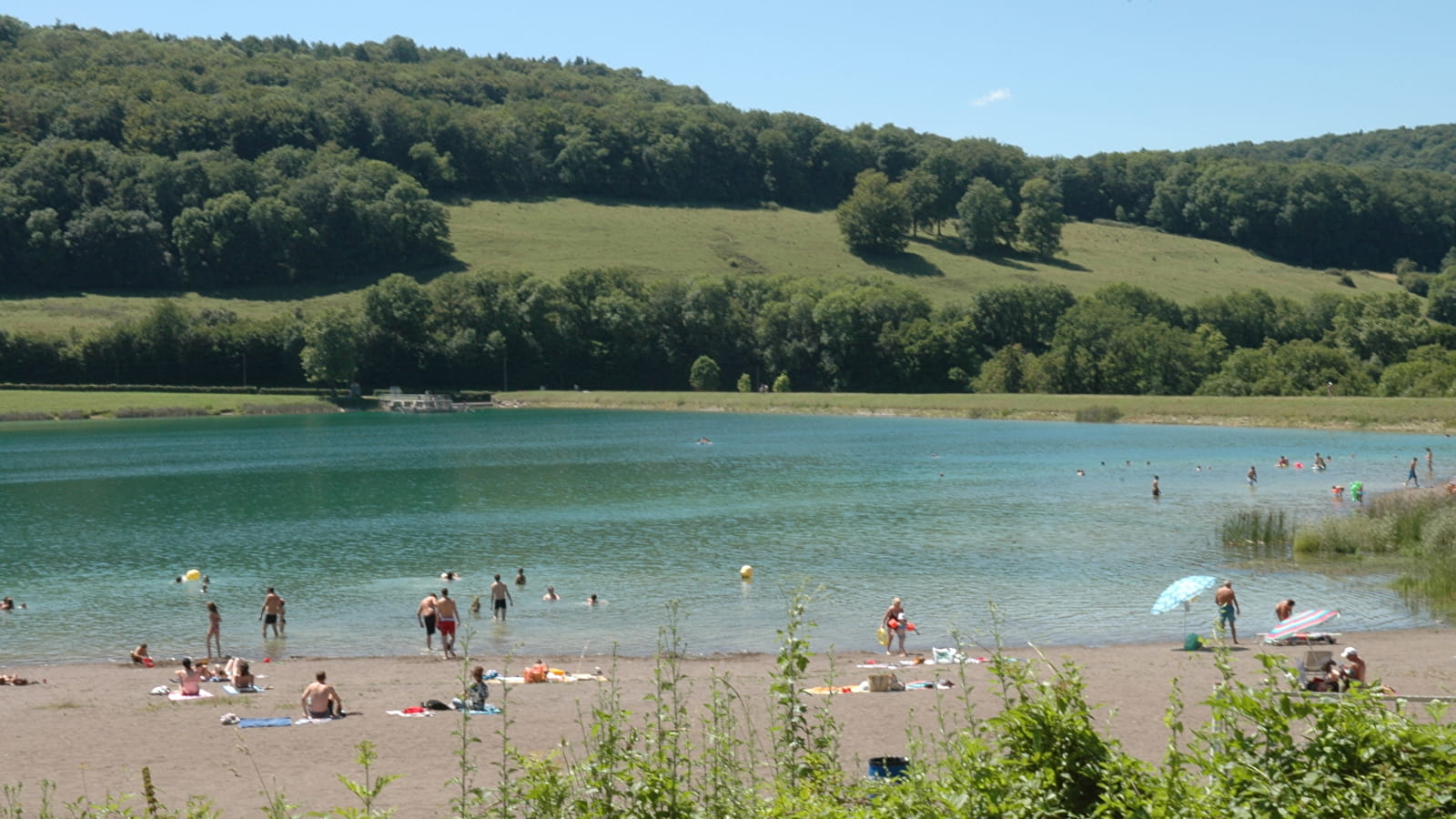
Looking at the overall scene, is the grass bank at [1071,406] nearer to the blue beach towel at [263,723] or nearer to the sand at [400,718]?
the sand at [400,718]

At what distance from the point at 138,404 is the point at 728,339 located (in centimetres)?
6706

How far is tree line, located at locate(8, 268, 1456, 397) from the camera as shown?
13450 cm

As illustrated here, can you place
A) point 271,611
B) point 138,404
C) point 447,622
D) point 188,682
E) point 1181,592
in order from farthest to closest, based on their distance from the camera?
1. point 138,404
2. point 271,611
3. point 1181,592
4. point 447,622
5. point 188,682

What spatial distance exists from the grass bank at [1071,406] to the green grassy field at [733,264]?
26.3 metres

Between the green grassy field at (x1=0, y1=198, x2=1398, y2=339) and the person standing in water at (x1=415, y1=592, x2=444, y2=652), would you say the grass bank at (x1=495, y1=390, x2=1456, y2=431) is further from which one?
the person standing in water at (x1=415, y1=592, x2=444, y2=652)

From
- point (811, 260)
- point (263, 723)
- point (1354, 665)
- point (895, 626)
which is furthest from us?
point (811, 260)

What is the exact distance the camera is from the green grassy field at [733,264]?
535 ft

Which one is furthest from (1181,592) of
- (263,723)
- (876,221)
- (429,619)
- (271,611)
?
(876,221)

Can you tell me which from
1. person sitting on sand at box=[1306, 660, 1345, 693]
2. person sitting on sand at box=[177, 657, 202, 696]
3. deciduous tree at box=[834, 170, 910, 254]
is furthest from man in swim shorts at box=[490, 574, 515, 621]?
deciduous tree at box=[834, 170, 910, 254]

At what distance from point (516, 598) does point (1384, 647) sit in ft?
73.9

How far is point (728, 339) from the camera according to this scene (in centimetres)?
15662

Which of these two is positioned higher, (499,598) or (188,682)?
(188,682)

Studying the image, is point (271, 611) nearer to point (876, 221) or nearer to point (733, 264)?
point (733, 264)

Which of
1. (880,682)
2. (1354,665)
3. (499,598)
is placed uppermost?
(1354,665)
